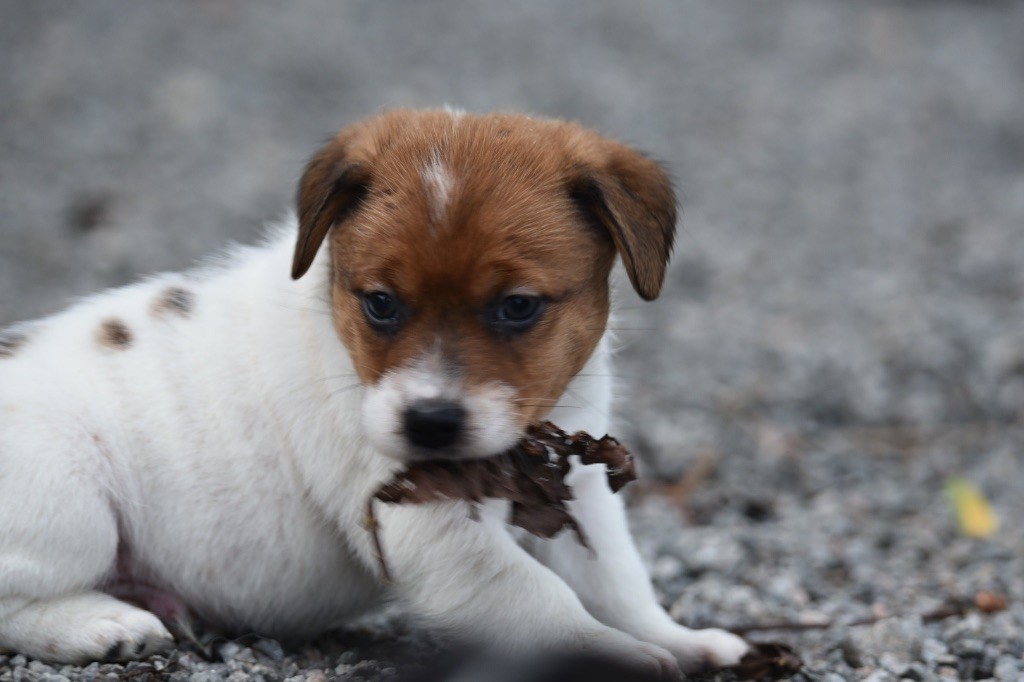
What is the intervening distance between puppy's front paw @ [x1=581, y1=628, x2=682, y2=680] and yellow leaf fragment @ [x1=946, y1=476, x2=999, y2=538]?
3.55 metres

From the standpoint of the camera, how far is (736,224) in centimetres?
1409

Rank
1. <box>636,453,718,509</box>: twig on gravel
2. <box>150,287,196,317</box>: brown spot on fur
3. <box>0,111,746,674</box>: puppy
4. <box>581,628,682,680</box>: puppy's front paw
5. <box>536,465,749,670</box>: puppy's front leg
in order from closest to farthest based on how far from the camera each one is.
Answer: <box>0,111,746,674</box>: puppy → <box>581,628,682,680</box>: puppy's front paw → <box>536,465,749,670</box>: puppy's front leg → <box>150,287,196,317</box>: brown spot on fur → <box>636,453,718,509</box>: twig on gravel

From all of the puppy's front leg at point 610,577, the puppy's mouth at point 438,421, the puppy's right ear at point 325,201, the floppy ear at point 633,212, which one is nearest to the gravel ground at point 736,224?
the puppy's front leg at point 610,577

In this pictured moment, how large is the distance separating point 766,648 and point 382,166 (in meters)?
2.64

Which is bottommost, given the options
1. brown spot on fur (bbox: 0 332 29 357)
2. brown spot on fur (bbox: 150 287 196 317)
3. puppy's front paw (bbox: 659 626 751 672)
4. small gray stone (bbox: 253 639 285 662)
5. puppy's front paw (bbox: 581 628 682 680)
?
small gray stone (bbox: 253 639 285 662)

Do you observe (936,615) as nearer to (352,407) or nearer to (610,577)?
(610,577)

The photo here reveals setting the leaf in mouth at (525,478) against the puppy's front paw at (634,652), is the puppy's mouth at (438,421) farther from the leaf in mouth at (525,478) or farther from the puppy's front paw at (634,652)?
the puppy's front paw at (634,652)

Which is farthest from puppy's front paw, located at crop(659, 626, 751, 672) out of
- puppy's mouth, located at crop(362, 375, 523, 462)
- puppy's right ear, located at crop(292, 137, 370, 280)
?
puppy's right ear, located at crop(292, 137, 370, 280)

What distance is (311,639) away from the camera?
545 centimetres

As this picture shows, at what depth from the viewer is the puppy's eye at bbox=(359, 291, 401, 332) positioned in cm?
437

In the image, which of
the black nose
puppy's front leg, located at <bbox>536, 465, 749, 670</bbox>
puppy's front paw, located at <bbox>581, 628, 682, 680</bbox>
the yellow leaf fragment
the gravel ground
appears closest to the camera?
the black nose

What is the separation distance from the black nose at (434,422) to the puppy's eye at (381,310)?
15.7 inches

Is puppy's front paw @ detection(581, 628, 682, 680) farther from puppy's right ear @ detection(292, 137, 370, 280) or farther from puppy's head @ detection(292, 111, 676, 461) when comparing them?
puppy's right ear @ detection(292, 137, 370, 280)

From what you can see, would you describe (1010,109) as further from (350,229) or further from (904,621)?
(350,229)
